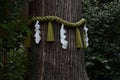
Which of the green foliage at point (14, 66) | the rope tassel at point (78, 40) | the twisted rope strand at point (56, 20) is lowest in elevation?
the green foliage at point (14, 66)

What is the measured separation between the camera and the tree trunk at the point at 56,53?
2.97 m

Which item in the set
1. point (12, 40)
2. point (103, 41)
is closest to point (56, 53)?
point (12, 40)

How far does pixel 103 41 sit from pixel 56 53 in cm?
264

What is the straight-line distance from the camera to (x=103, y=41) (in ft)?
18.1

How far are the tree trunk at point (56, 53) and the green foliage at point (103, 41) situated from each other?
215cm

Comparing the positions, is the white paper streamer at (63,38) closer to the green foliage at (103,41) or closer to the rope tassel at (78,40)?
the rope tassel at (78,40)

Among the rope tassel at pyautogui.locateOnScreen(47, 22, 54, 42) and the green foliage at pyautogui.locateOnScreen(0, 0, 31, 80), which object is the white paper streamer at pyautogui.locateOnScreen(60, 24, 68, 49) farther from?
the green foliage at pyautogui.locateOnScreen(0, 0, 31, 80)

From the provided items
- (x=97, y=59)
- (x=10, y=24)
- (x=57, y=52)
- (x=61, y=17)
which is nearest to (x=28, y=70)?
(x=57, y=52)

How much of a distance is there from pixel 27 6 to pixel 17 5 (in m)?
0.42

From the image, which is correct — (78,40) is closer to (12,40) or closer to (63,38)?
(63,38)

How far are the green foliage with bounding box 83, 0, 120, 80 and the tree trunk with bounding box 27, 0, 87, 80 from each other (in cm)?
215

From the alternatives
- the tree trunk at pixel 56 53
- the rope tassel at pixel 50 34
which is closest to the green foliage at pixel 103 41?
the tree trunk at pixel 56 53

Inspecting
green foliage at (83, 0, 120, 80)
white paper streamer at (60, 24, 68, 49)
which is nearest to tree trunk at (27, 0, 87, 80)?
white paper streamer at (60, 24, 68, 49)

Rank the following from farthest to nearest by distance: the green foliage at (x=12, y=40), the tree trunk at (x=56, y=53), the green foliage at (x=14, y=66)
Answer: the tree trunk at (x=56, y=53) < the green foliage at (x=14, y=66) < the green foliage at (x=12, y=40)
